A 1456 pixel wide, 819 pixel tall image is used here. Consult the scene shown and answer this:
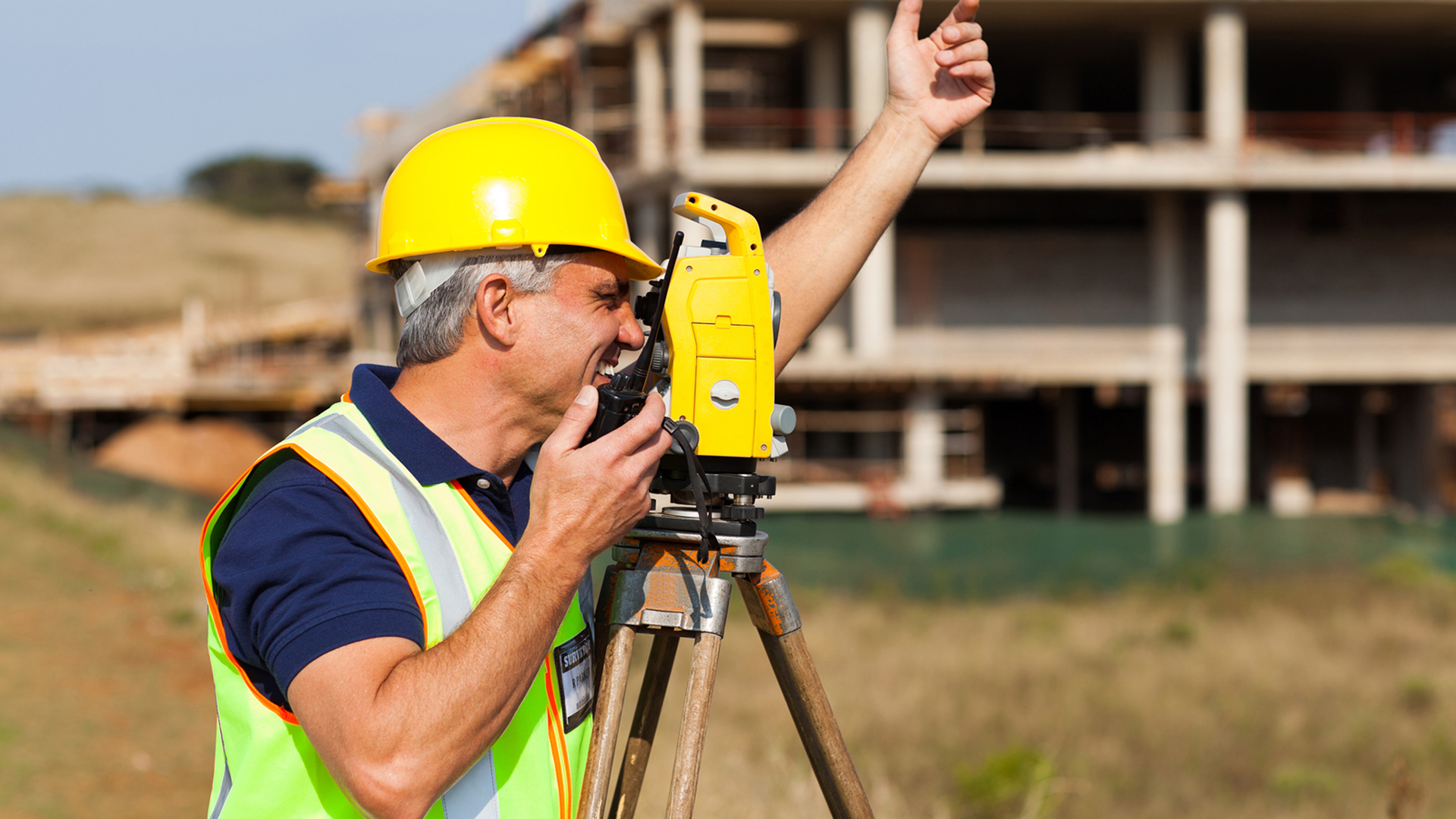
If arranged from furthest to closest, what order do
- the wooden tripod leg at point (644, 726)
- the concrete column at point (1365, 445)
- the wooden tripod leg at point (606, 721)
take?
the concrete column at point (1365, 445) → the wooden tripod leg at point (644, 726) → the wooden tripod leg at point (606, 721)

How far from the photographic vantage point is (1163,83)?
20.8 m

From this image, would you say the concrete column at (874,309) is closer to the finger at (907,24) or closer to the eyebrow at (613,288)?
the finger at (907,24)

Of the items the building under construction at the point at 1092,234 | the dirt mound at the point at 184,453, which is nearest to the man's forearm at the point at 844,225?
the building under construction at the point at 1092,234

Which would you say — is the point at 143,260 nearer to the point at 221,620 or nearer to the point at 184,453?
the point at 184,453

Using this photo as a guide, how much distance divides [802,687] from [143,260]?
7514 cm

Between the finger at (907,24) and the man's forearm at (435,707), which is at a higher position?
the finger at (907,24)

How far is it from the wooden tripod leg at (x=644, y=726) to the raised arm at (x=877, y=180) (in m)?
0.67

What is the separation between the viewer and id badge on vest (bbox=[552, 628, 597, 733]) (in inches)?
71.8

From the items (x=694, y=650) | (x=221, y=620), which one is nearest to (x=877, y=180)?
(x=694, y=650)

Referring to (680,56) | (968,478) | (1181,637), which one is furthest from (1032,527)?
(680,56)

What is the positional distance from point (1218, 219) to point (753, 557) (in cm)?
Result: 2019

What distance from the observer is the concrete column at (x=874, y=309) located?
19.9 metres

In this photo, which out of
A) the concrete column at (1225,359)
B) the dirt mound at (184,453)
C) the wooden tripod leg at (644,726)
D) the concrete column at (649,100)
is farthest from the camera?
the dirt mound at (184,453)

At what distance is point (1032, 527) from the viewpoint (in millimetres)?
14344
